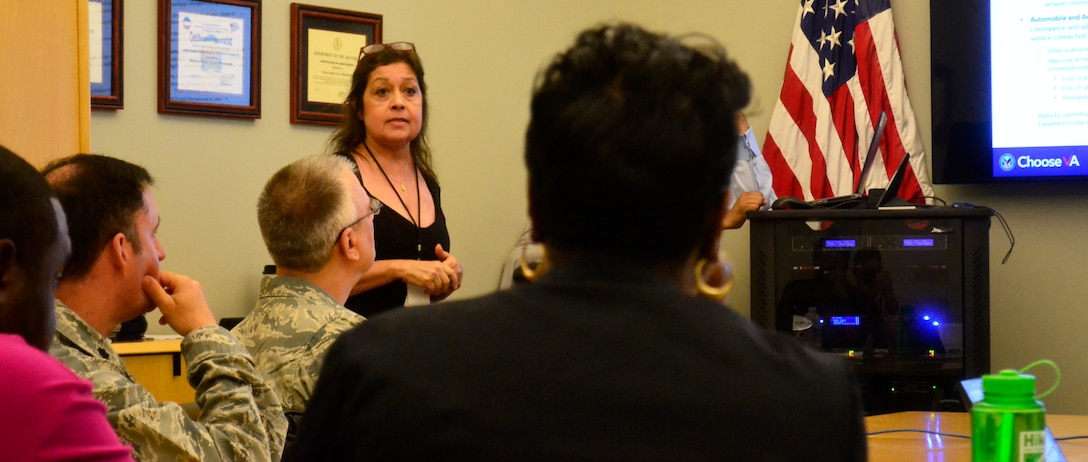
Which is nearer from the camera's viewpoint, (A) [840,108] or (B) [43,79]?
(B) [43,79]

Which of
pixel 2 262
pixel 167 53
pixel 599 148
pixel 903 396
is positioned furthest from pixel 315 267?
pixel 903 396

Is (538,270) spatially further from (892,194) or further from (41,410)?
(892,194)

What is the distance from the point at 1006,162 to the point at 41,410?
3314mm

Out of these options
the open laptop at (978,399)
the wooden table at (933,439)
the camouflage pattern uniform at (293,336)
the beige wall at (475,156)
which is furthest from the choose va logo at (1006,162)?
the camouflage pattern uniform at (293,336)

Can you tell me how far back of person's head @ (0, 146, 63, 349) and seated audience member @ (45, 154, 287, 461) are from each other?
0.32 meters

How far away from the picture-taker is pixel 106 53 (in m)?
3.42

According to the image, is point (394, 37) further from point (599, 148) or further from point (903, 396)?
point (599, 148)

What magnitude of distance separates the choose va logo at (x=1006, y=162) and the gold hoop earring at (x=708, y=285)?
9.92ft

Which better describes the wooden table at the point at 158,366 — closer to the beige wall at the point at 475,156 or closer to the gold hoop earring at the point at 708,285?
the beige wall at the point at 475,156

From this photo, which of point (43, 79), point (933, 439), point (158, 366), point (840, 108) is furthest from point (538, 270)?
point (840, 108)

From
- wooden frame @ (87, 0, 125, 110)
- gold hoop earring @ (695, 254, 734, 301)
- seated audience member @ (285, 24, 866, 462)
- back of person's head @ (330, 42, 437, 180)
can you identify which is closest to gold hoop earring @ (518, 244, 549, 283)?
seated audience member @ (285, 24, 866, 462)

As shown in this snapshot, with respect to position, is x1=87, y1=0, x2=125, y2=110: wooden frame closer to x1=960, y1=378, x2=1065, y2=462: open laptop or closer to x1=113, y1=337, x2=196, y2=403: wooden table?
x1=113, y1=337, x2=196, y2=403: wooden table

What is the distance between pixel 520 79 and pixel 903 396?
190 cm

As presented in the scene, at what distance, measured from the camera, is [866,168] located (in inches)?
152
